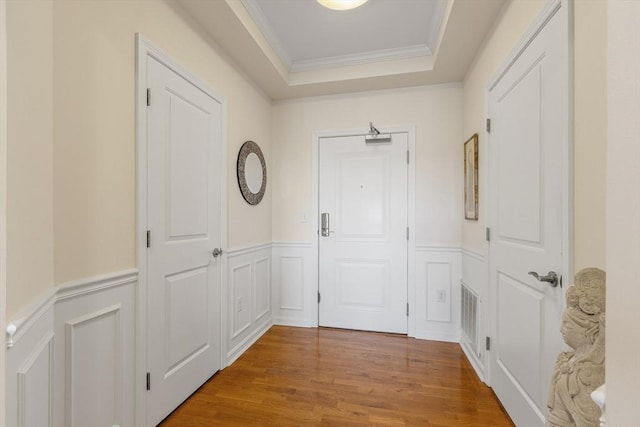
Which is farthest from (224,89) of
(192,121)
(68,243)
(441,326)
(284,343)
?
(441,326)

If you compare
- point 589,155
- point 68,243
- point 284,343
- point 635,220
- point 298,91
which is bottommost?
point 284,343

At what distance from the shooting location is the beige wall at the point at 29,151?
2.60ft

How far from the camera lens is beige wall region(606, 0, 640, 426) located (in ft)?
1.44

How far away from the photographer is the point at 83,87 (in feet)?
4.09

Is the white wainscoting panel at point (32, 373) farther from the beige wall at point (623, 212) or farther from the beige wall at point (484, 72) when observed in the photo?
the beige wall at point (484, 72)

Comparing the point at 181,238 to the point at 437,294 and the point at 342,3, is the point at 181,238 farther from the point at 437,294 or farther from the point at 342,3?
the point at 437,294

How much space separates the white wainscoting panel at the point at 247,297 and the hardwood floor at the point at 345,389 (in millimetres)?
134

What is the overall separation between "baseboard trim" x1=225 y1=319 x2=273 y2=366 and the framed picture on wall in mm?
2261

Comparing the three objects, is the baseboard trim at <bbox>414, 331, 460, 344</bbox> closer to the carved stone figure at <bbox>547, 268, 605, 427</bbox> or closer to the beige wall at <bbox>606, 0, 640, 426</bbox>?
the carved stone figure at <bbox>547, 268, 605, 427</bbox>

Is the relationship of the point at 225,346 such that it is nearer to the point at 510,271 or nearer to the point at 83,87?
the point at 83,87

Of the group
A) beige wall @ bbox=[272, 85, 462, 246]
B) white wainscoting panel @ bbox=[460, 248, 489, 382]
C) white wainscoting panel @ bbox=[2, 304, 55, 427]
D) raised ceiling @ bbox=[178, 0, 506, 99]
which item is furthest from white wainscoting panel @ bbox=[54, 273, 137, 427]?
white wainscoting panel @ bbox=[460, 248, 489, 382]

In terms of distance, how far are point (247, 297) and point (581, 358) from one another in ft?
7.82

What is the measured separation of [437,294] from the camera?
288 cm

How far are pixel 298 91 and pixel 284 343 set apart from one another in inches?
101
